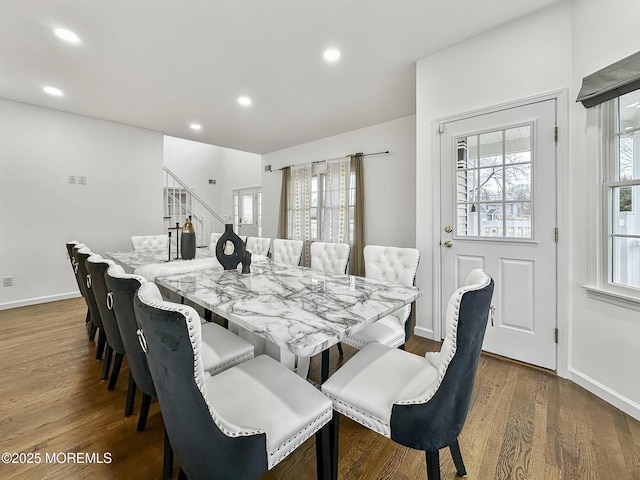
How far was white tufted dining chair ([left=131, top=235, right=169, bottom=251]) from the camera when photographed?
405cm

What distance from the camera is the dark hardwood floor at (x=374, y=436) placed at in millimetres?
1331

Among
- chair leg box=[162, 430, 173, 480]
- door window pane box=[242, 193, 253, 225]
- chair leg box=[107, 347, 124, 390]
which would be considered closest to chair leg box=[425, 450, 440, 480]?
chair leg box=[162, 430, 173, 480]

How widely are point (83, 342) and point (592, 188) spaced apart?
4332mm

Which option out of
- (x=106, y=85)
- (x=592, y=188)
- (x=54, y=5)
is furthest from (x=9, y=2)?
(x=592, y=188)

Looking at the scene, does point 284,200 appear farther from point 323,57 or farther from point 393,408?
point 393,408

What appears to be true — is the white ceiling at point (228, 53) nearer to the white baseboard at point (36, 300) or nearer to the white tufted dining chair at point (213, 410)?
the white tufted dining chair at point (213, 410)

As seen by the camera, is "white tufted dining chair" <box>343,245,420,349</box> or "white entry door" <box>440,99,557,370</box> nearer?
"white tufted dining chair" <box>343,245,420,349</box>

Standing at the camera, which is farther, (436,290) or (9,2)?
(436,290)

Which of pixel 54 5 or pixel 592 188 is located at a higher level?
pixel 54 5

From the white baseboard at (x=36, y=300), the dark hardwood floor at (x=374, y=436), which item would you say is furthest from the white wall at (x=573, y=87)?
the white baseboard at (x=36, y=300)

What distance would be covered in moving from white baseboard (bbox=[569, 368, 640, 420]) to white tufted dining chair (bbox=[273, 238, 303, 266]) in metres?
2.33

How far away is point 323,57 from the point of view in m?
2.79

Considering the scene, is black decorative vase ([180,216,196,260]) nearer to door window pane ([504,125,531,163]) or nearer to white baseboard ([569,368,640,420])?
door window pane ([504,125,531,163])

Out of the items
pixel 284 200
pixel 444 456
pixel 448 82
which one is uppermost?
pixel 448 82
